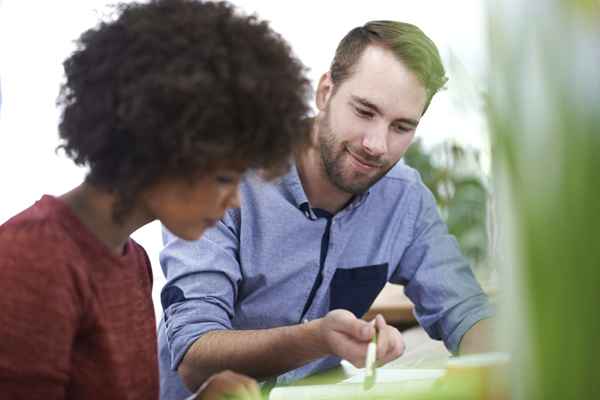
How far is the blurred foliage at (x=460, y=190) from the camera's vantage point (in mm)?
535

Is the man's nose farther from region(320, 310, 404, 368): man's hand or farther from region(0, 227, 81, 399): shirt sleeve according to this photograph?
region(0, 227, 81, 399): shirt sleeve

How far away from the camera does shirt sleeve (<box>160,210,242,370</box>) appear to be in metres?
1.30

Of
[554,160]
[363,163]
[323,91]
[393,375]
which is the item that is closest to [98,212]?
[393,375]

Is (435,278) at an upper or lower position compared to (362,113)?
lower

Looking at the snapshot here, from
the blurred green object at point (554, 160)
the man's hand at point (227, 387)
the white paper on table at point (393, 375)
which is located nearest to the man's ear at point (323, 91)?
the white paper on table at point (393, 375)

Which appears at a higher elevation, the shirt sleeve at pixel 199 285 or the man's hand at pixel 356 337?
the shirt sleeve at pixel 199 285

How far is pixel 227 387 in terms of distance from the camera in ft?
2.73

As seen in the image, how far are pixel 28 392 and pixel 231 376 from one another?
217 mm

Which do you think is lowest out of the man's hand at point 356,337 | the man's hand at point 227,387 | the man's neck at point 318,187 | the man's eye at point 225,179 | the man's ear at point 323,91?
the man's hand at point 356,337

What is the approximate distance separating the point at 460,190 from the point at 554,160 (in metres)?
0.37

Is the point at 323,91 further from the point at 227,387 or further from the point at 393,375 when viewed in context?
the point at 227,387

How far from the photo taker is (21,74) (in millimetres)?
2150

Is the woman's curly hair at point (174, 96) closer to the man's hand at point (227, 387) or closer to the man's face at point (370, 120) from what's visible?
the man's hand at point (227, 387)

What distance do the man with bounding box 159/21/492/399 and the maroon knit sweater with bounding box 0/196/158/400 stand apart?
1.37ft
